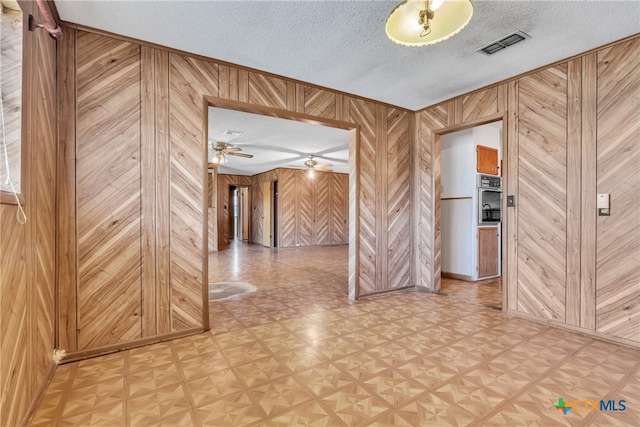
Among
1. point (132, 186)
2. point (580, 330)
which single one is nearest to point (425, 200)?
point (580, 330)

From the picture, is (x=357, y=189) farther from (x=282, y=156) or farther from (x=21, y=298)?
(x=282, y=156)

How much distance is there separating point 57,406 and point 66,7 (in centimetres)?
288

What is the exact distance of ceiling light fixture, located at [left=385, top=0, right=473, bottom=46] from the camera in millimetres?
1676

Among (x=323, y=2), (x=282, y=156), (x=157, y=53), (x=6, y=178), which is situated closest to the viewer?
(x=6, y=178)

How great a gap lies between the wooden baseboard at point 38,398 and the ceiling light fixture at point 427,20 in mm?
3133

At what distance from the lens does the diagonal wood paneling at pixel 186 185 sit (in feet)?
9.46

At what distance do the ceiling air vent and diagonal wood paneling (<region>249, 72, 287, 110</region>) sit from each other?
2.14 metres

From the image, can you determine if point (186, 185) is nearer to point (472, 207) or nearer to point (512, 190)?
point (512, 190)

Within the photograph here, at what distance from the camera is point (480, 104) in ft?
12.6

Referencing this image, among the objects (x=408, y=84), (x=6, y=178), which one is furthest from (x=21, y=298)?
(x=408, y=84)

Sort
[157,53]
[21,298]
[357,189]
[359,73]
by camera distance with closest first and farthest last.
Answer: [21,298], [157,53], [359,73], [357,189]

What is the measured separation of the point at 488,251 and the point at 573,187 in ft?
8.39

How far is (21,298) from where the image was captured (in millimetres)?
1612

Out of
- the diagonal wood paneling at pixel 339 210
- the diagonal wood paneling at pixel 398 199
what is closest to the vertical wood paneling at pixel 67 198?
the diagonal wood paneling at pixel 398 199
